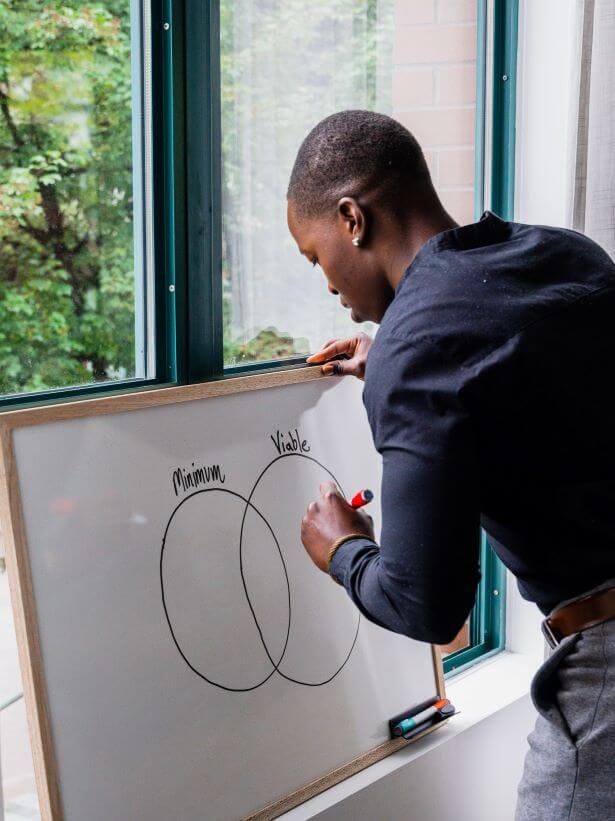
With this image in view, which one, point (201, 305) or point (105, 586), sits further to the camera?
point (201, 305)

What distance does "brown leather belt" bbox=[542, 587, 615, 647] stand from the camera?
120cm

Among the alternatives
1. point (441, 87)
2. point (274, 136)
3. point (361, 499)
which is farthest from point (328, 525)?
point (441, 87)

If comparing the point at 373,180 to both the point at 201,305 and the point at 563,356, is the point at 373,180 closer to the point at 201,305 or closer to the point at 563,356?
the point at 563,356

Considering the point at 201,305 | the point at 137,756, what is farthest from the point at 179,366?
the point at 137,756

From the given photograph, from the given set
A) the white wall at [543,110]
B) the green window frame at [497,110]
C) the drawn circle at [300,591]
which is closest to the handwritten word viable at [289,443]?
the drawn circle at [300,591]

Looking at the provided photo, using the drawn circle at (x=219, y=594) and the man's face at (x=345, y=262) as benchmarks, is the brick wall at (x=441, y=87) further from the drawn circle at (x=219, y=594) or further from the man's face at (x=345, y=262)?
the drawn circle at (x=219, y=594)

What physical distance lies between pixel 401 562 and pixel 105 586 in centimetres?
43

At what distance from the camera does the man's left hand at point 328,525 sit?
4.30 ft

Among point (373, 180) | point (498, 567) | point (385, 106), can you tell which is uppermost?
point (385, 106)

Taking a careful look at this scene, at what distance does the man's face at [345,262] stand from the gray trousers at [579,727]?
1.59 ft

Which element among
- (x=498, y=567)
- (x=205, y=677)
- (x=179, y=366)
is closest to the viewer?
(x=205, y=677)

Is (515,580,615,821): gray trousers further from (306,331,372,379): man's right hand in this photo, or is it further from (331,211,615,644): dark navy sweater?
(306,331,372,379): man's right hand

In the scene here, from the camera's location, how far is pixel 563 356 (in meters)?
1.09

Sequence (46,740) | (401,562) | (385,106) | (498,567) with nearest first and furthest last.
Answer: (401,562), (46,740), (385,106), (498,567)
